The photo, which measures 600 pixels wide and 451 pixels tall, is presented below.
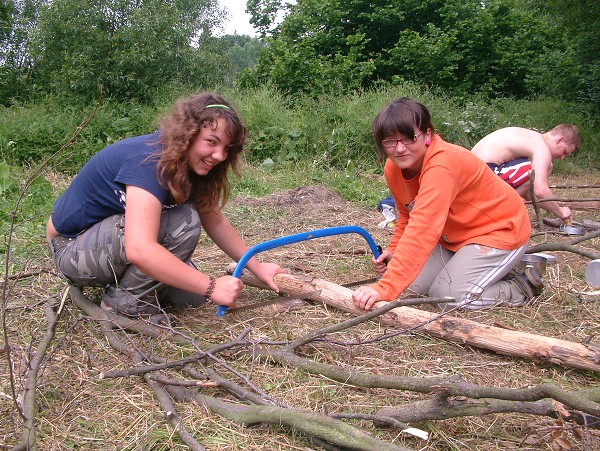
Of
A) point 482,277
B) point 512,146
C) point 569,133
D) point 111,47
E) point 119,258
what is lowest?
point 482,277

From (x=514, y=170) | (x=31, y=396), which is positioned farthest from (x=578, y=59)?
(x=31, y=396)

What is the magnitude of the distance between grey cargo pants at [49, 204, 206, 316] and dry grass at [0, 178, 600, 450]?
194 mm

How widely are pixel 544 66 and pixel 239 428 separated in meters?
16.7

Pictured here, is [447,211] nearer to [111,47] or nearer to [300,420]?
[300,420]

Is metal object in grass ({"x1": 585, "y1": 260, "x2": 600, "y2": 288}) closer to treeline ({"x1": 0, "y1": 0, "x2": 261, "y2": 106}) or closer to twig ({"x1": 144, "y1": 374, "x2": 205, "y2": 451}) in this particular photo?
twig ({"x1": 144, "y1": 374, "x2": 205, "y2": 451})

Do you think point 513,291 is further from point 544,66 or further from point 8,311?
point 544,66

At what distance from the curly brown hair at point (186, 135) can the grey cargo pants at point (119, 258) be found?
13 cm

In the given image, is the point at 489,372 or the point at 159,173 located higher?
the point at 159,173

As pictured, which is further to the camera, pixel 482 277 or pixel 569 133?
pixel 569 133

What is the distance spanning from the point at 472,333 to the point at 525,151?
9.90 feet

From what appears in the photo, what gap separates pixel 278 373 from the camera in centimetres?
231

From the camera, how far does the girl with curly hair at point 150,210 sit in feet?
8.08

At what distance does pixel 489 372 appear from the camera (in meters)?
2.38

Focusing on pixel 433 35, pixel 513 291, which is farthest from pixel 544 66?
pixel 513 291
